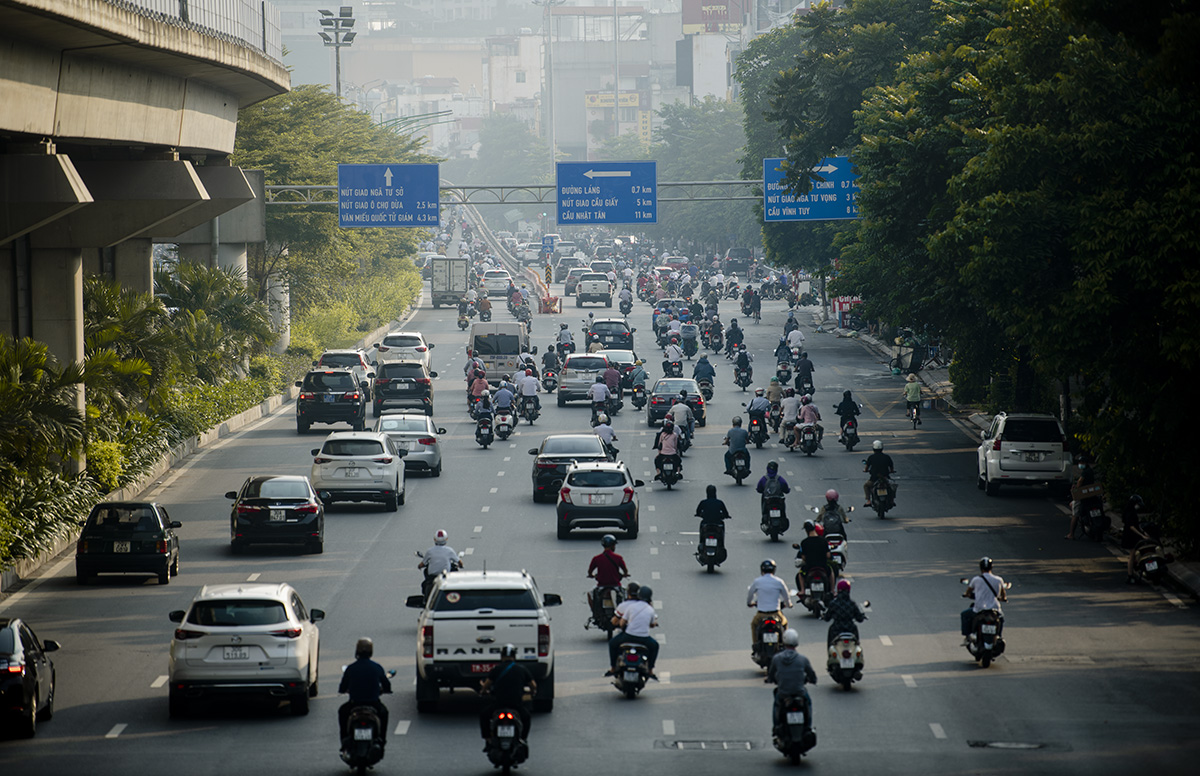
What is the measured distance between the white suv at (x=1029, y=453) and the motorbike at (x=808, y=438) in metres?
6.81

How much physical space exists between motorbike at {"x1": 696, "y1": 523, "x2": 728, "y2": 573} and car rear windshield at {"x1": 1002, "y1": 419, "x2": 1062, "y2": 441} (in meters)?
10.5

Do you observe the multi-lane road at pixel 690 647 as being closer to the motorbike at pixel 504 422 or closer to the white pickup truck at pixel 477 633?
the white pickup truck at pixel 477 633

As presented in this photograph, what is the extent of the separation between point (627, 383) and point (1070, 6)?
116 ft

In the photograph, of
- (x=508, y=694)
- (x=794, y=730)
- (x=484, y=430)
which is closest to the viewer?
(x=508, y=694)

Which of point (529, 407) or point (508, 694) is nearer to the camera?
point (508, 694)

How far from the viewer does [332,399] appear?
45.5m

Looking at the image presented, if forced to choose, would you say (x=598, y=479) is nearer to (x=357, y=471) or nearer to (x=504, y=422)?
(x=357, y=471)

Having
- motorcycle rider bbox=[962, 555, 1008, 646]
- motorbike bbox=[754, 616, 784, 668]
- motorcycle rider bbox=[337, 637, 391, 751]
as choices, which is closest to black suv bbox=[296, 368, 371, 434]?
motorbike bbox=[754, 616, 784, 668]

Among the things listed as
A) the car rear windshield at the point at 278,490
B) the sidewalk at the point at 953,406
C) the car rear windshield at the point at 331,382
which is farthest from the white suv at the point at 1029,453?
the car rear windshield at the point at 331,382

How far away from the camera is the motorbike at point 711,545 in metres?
26.7

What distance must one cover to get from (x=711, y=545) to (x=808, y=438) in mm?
15093

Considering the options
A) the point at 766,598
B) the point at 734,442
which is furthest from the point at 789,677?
the point at 734,442

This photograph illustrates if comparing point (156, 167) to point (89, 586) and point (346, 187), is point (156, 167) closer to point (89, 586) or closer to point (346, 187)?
point (89, 586)

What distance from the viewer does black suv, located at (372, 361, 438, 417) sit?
49.1 m
